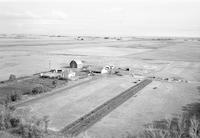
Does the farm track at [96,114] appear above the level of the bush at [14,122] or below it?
below

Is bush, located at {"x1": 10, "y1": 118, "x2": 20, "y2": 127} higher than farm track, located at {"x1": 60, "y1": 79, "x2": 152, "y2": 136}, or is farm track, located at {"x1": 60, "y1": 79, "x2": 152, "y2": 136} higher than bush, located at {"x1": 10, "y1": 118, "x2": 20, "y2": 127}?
bush, located at {"x1": 10, "y1": 118, "x2": 20, "y2": 127}

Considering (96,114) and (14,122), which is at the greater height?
(14,122)

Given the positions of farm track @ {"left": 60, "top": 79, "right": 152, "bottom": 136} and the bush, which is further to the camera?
farm track @ {"left": 60, "top": 79, "right": 152, "bottom": 136}

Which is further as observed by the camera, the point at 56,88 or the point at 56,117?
the point at 56,88

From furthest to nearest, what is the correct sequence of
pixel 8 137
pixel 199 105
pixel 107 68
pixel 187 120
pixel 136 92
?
pixel 107 68 → pixel 136 92 → pixel 199 105 → pixel 187 120 → pixel 8 137

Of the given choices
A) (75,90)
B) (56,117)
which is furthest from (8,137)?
(75,90)

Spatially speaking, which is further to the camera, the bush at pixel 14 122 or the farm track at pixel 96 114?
the farm track at pixel 96 114

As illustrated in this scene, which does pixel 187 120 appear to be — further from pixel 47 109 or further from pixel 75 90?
pixel 75 90

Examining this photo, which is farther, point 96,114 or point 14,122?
point 96,114
